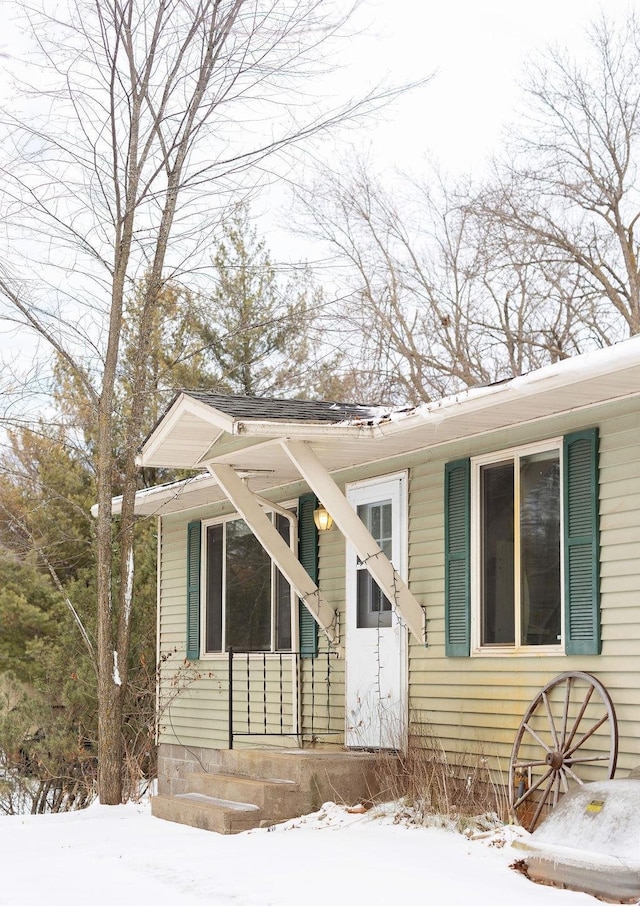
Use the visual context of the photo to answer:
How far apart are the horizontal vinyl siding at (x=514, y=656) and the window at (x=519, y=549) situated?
0.54ft

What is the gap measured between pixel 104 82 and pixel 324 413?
5.16 m

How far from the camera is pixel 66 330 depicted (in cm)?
1214

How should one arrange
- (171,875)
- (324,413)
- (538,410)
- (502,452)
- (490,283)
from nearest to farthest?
(171,875)
(538,410)
(502,452)
(324,413)
(490,283)

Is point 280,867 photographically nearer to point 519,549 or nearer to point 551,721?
point 551,721

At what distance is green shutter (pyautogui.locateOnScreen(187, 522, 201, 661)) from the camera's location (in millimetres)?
12625

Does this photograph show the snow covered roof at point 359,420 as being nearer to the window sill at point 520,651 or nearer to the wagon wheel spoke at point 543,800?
the window sill at point 520,651

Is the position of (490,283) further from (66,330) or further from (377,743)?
(377,743)

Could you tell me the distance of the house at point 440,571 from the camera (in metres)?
7.04

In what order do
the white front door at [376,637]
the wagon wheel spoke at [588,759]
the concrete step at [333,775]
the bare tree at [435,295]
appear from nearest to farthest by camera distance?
the wagon wheel spoke at [588,759] → the concrete step at [333,775] → the white front door at [376,637] → the bare tree at [435,295]

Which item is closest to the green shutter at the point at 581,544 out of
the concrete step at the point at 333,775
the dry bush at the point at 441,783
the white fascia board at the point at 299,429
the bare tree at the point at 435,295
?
the dry bush at the point at 441,783

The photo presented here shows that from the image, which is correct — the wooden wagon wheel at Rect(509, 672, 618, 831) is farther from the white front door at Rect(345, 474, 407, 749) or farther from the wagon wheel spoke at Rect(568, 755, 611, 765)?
the white front door at Rect(345, 474, 407, 749)

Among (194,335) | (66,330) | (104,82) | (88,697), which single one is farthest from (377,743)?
(194,335)

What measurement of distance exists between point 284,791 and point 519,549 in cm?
252

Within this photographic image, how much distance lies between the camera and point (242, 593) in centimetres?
1192
